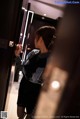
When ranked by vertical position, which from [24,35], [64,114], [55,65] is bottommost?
[24,35]

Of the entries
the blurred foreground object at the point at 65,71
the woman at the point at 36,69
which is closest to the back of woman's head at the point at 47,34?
the woman at the point at 36,69

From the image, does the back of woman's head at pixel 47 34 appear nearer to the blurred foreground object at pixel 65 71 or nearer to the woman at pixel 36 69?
the woman at pixel 36 69

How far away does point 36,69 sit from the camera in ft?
4.80

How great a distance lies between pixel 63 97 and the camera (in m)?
0.36

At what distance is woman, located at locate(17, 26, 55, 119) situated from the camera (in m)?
1.41

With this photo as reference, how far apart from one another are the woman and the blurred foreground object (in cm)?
99

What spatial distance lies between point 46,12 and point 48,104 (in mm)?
4627

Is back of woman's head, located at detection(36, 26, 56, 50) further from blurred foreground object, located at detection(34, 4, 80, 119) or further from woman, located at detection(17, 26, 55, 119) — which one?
blurred foreground object, located at detection(34, 4, 80, 119)

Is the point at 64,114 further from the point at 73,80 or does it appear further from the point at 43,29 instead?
the point at 43,29

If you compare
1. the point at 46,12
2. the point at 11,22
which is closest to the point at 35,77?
the point at 11,22

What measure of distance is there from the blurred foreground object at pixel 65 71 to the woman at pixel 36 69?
986mm

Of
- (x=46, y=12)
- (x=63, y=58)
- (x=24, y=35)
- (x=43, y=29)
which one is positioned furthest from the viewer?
(x=46, y=12)

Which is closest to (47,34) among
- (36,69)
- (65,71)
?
(36,69)

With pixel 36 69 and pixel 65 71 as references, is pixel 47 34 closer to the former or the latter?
pixel 36 69
